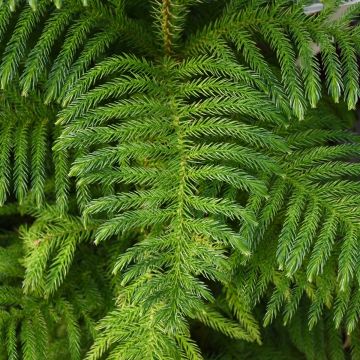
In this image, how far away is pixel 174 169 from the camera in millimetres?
892

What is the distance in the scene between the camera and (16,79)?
1133mm

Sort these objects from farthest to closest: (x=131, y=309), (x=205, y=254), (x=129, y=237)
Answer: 1. (x=129, y=237)
2. (x=131, y=309)
3. (x=205, y=254)

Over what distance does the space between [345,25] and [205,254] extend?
496 mm

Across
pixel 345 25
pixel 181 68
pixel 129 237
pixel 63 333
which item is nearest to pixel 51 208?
pixel 129 237

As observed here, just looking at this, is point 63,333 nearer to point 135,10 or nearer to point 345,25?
point 135,10

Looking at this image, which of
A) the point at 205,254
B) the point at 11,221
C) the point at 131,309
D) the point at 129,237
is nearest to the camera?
the point at 205,254

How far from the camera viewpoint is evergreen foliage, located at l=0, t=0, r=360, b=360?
87 centimetres

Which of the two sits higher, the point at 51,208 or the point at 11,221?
the point at 51,208

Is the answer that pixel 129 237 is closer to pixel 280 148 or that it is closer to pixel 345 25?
pixel 280 148

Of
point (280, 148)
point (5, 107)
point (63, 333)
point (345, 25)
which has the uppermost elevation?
point (345, 25)

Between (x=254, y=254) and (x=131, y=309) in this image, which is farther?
(x=254, y=254)

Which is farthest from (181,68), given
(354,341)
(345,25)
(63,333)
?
(354,341)

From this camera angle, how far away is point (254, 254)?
3.49 ft

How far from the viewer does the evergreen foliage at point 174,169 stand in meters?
0.87
